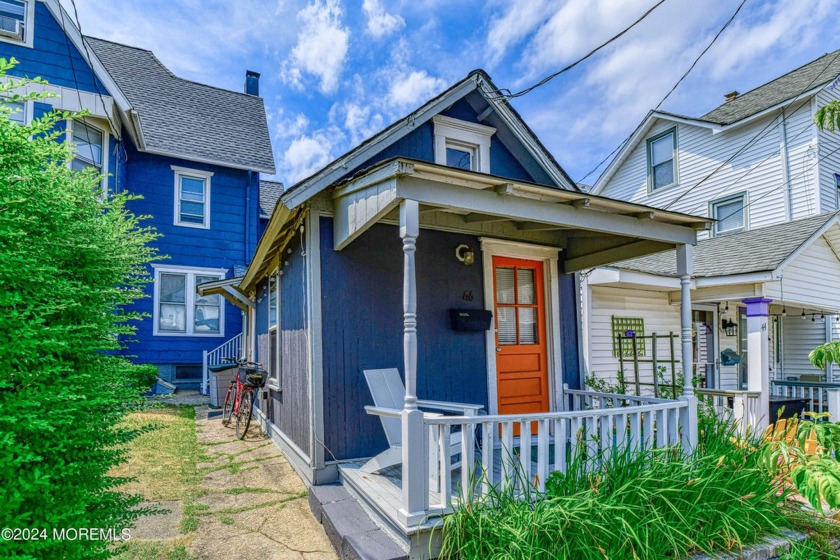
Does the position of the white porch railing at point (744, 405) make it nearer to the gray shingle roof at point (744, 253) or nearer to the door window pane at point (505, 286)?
the gray shingle roof at point (744, 253)

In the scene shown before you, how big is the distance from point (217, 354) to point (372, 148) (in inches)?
305

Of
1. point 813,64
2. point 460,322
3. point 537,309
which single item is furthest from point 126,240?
point 813,64

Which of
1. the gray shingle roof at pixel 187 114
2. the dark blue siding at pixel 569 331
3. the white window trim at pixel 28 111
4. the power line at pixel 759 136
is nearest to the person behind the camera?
the dark blue siding at pixel 569 331

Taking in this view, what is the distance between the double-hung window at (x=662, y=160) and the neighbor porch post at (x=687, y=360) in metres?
9.47

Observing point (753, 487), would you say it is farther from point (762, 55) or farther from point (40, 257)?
point (762, 55)

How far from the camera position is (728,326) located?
31.1 feet

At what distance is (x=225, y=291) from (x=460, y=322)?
18.6ft

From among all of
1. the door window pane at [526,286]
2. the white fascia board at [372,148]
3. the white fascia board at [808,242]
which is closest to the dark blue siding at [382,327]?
the white fascia board at [372,148]

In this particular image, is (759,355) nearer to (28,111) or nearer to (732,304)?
(732,304)

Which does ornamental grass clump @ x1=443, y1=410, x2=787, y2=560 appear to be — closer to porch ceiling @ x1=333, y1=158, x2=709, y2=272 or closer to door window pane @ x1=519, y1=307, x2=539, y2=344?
porch ceiling @ x1=333, y1=158, x2=709, y2=272

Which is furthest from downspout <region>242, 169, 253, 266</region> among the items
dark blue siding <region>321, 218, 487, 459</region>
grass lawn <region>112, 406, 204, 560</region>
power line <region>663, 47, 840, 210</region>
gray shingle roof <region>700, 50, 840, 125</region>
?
gray shingle roof <region>700, 50, 840, 125</region>

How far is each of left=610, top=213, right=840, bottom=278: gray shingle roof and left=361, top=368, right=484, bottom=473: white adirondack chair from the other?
168 inches

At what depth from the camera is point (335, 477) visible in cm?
402

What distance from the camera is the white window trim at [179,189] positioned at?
1074 cm
